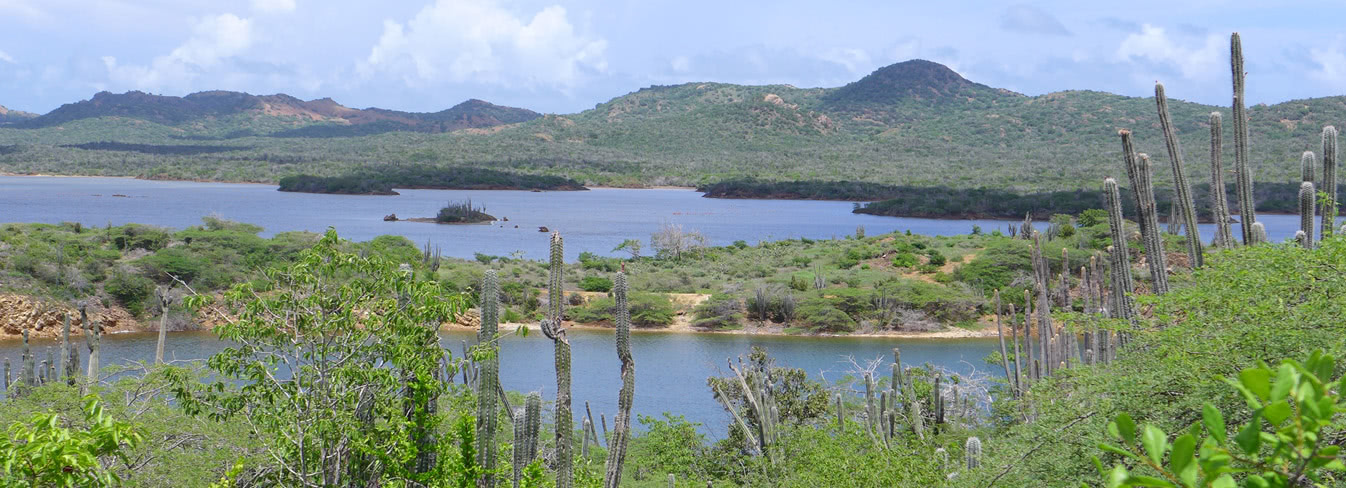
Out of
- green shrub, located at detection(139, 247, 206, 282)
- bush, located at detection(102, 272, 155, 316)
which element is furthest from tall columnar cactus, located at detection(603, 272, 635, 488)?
green shrub, located at detection(139, 247, 206, 282)

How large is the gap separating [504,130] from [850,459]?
147 m

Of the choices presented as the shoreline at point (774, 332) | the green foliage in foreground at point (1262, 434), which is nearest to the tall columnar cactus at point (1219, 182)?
the green foliage in foreground at point (1262, 434)

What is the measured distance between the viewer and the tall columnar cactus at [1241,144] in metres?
11.3

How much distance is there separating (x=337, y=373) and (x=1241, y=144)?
9.36 metres

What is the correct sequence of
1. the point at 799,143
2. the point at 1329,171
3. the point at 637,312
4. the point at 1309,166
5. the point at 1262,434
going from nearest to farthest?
the point at 1262,434
the point at 1329,171
the point at 1309,166
the point at 637,312
the point at 799,143

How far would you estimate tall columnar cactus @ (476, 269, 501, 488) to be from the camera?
30.0 ft

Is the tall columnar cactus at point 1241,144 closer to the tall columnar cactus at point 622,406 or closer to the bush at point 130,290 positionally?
the tall columnar cactus at point 622,406

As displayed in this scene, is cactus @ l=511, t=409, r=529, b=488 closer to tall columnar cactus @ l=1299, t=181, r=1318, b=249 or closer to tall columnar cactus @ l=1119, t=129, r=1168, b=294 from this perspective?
tall columnar cactus @ l=1119, t=129, r=1168, b=294

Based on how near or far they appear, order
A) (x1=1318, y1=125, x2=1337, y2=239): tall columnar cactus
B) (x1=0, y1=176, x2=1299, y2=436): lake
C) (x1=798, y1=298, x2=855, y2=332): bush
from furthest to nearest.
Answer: (x1=798, y1=298, x2=855, y2=332): bush, (x1=0, y1=176, x2=1299, y2=436): lake, (x1=1318, y1=125, x2=1337, y2=239): tall columnar cactus

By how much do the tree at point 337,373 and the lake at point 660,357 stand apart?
44.5 ft

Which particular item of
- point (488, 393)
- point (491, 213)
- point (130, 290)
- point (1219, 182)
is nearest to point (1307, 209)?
point (1219, 182)

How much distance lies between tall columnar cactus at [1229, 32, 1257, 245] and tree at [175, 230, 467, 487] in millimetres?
8094

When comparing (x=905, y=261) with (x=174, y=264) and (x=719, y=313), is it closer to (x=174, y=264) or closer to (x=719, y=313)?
(x=719, y=313)

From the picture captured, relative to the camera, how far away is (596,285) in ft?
137
